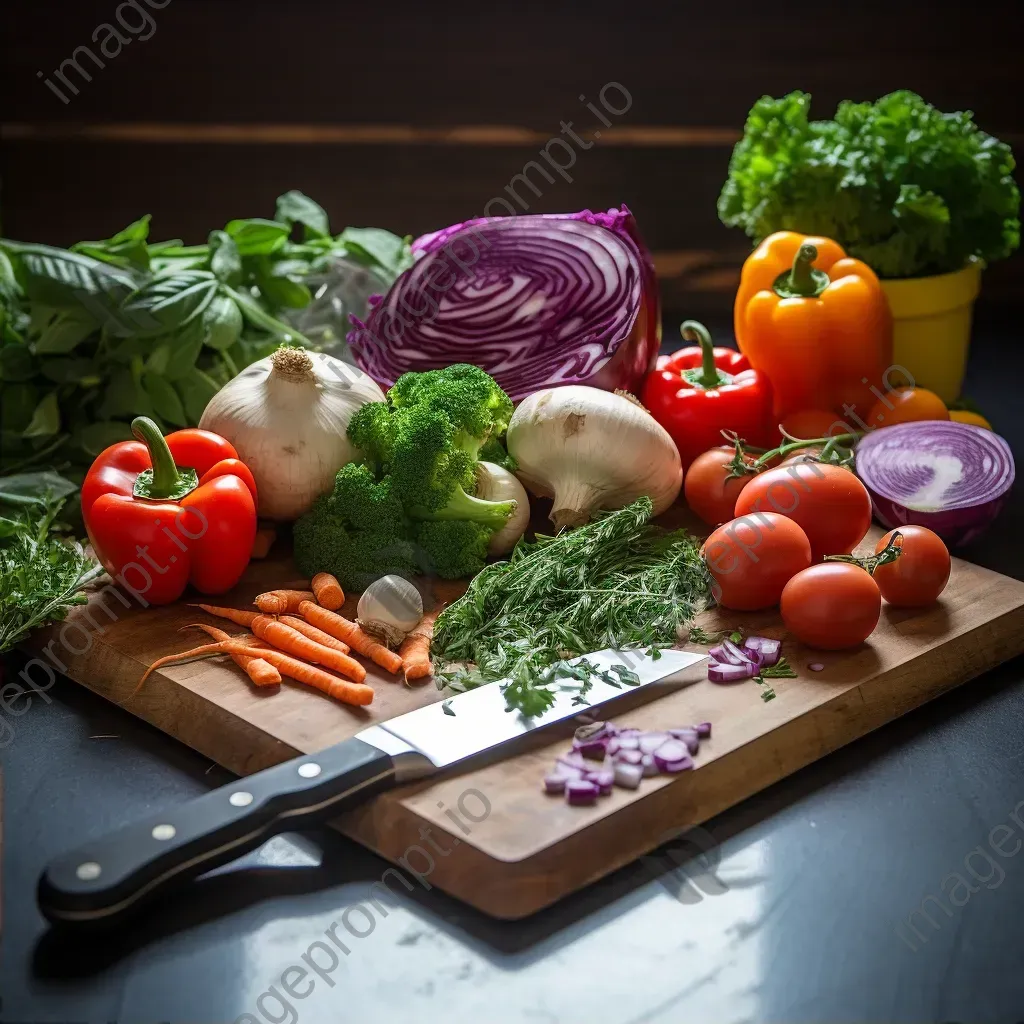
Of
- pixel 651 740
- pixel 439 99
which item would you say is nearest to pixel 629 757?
pixel 651 740

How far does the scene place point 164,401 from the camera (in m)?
2.07

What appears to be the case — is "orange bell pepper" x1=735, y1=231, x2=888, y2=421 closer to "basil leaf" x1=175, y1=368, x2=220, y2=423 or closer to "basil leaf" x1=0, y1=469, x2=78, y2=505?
"basil leaf" x1=175, y1=368, x2=220, y2=423

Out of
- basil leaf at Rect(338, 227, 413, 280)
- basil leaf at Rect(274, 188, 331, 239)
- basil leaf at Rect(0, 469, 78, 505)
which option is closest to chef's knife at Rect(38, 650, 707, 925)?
basil leaf at Rect(0, 469, 78, 505)

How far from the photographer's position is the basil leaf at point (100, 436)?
80.4 inches

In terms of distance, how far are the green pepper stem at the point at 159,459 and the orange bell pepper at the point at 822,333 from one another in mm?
1051

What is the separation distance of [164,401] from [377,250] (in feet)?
1.89

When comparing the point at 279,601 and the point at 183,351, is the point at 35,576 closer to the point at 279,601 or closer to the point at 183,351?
the point at 279,601

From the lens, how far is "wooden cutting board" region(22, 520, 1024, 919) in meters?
1.25

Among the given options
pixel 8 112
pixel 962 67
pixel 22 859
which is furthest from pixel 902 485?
pixel 8 112

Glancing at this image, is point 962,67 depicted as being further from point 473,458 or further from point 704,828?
point 704,828

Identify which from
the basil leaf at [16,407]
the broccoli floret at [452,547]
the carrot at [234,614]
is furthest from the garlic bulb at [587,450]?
the basil leaf at [16,407]

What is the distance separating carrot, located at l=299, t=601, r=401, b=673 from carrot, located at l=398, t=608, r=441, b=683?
0.02 meters

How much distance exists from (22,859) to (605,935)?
609 millimetres

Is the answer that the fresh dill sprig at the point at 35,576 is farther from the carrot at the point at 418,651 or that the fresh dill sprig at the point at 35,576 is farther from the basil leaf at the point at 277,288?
the basil leaf at the point at 277,288
